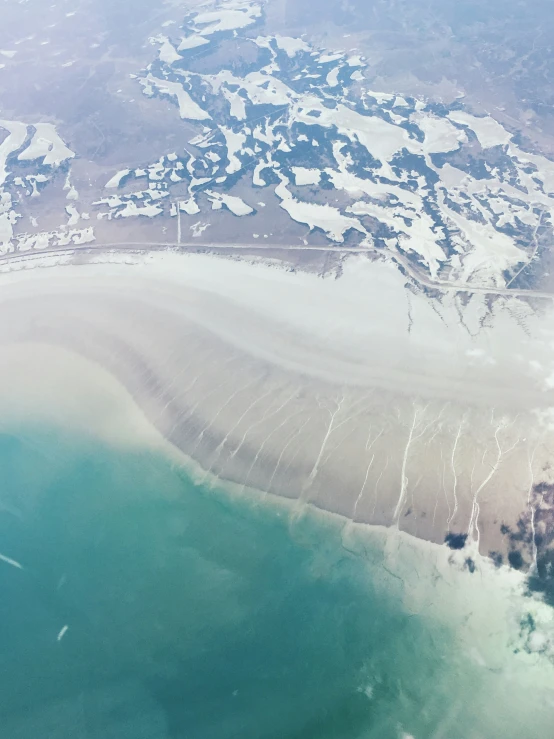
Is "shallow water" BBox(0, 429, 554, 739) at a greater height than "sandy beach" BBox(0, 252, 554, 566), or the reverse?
"sandy beach" BBox(0, 252, 554, 566)

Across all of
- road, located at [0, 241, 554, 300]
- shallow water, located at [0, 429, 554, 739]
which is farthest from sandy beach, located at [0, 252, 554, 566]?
shallow water, located at [0, 429, 554, 739]

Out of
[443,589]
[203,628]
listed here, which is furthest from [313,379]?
[203,628]

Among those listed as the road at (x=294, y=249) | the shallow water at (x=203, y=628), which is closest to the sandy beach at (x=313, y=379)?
the road at (x=294, y=249)

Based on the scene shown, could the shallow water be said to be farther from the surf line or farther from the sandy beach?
the sandy beach

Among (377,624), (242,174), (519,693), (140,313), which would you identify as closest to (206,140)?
(242,174)

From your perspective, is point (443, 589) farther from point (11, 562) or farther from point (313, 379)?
point (11, 562)
